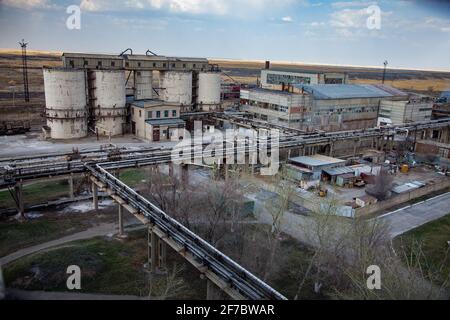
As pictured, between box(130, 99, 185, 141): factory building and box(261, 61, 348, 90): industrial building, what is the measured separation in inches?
703

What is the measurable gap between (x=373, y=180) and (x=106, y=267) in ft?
64.4

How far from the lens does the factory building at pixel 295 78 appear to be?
51.1m

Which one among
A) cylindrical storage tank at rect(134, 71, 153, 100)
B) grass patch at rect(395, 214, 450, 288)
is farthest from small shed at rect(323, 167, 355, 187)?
cylindrical storage tank at rect(134, 71, 153, 100)

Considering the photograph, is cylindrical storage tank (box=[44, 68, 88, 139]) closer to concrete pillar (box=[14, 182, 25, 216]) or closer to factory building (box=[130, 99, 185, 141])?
factory building (box=[130, 99, 185, 141])

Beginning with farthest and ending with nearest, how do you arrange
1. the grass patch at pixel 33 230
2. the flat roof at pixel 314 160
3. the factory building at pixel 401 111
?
the factory building at pixel 401 111 < the flat roof at pixel 314 160 < the grass patch at pixel 33 230

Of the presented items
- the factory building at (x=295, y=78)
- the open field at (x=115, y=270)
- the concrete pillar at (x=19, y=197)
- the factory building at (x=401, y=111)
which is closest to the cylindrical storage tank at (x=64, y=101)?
the concrete pillar at (x=19, y=197)

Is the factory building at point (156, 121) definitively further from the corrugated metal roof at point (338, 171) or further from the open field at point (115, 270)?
the open field at point (115, 270)

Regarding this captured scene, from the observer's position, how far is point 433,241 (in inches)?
743

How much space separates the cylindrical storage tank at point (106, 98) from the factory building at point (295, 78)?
22.0 metres

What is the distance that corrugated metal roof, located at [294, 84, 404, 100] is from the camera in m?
41.9

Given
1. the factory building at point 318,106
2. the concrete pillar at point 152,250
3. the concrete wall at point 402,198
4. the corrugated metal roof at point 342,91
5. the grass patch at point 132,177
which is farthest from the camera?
the corrugated metal roof at point 342,91

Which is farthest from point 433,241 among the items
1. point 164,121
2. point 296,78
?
point 296,78

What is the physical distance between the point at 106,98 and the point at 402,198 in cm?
2838

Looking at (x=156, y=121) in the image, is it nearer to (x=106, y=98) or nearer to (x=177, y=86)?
(x=106, y=98)
